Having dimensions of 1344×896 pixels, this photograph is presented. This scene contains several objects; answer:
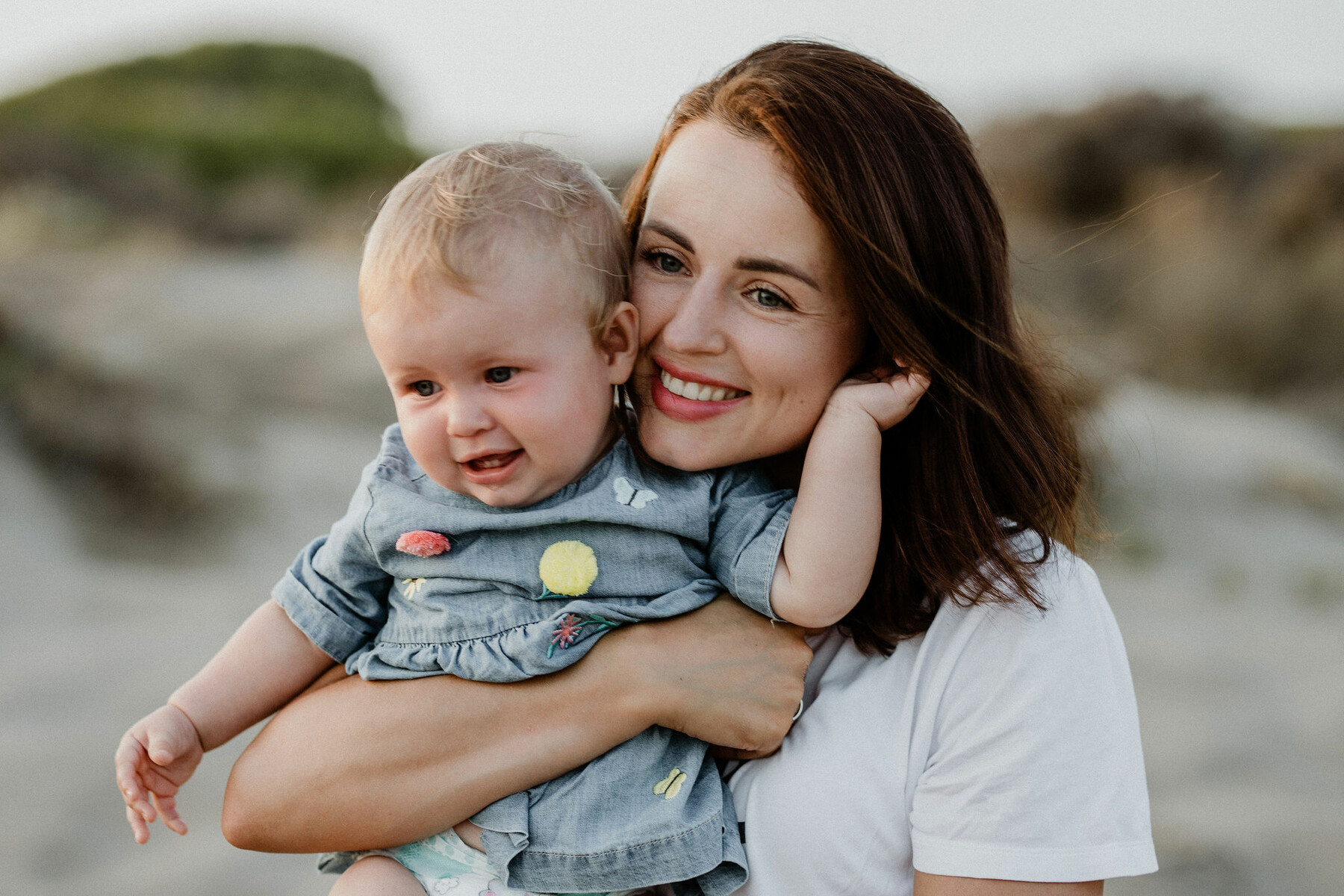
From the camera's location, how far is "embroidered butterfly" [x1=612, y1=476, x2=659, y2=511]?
6.35ft

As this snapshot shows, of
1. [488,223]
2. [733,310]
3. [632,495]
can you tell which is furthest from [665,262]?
[632,495]

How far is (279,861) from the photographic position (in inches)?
181

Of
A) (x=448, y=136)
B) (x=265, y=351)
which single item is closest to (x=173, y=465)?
(x=265, y=351)

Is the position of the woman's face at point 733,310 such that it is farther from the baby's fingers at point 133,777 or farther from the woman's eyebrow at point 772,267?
the baby's fingers at point 133,777

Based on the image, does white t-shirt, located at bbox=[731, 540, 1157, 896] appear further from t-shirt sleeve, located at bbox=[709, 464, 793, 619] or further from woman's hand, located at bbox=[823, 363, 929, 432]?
woman's hand, located at bbox=[823, 363, 929, 432]

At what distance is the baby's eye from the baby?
59 mm

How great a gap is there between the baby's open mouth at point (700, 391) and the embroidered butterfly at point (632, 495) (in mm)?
198

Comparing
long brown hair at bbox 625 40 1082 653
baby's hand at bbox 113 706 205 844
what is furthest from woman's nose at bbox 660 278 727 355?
baby's hand at bbox 113 706 205 844

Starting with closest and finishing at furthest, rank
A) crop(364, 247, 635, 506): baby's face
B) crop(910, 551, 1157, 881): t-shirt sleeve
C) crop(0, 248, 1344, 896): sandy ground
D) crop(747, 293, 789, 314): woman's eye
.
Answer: crop(910, 551, 1157, 881): t-shirt sleeve < crop(364, 247, 635, 506): baby's face < crop(747, 293, 789, 314): woman's eye < crop(0, 248, 1344, 896): sandy ground

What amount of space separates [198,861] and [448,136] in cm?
1759

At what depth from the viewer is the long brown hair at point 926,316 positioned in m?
1.83

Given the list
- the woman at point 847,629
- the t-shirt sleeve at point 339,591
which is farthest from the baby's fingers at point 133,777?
the t-shirt sleeve at point 339,591

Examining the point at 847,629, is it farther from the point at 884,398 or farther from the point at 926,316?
the point at 926,316

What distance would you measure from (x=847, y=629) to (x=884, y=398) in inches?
18.2
